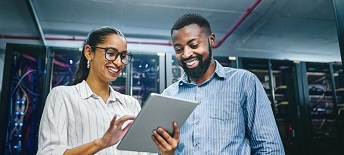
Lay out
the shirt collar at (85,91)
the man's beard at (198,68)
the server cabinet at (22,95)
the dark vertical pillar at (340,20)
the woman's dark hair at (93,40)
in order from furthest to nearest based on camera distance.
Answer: the server cabinet at (22,95)
the dark vertical pillar at (340,20)
the man's beard at (198,68)
the woman's dark hair at (93,40)
the shirt collar at (85,91)

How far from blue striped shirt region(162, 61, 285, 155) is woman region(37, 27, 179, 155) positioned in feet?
0.86

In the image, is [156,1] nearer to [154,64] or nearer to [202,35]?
[154,64]

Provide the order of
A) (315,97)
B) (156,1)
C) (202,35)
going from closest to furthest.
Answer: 1. (202,35)
2. (156,1)
3. (315,97)

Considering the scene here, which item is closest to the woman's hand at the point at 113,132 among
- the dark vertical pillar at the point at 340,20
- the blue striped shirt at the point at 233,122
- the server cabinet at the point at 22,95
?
the blue striped shirt at the point at 233,122

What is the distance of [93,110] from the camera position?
1151 millimetres

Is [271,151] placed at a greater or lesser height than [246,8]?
lesser

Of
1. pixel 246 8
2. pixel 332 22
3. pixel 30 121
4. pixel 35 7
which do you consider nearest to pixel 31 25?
pixel 35 7

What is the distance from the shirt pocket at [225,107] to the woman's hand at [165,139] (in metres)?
0.32

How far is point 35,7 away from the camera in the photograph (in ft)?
10.7

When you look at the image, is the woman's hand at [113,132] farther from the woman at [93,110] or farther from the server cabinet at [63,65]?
the server cabinet at [63,65]

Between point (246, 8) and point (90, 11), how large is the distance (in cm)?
199

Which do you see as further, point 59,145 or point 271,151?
point 271,151

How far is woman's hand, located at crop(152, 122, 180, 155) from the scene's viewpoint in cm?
104

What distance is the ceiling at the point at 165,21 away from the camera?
3.24 metres
